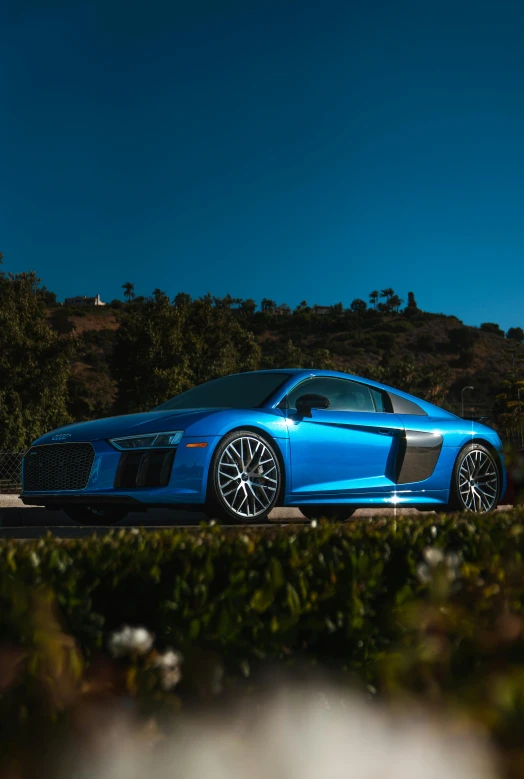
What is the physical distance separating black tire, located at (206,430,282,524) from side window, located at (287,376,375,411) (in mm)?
1027

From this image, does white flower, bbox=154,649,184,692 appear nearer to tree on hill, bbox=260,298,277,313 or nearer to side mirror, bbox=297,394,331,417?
side mirror, bbox=297,394,331,417

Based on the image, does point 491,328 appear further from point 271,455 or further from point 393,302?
point 271,455

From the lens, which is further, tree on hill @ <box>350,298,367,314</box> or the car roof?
tree on hill @ <box>350,298,367,314</box>

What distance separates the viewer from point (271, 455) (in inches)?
266

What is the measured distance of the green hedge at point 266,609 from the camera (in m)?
1.91

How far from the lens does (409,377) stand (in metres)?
66.5

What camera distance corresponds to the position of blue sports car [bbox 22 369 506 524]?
20.9ft

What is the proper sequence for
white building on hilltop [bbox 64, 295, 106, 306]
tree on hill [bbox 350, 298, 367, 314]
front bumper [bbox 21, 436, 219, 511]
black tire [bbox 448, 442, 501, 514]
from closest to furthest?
front bumper [bbox 21, 436, 219, 511] → black tire [bbox 448, 442, 501, 514] → tree on hill [bbox 350, 298, 367, 314] → white building on hilltop [bbox 64, 295, 106, 306]

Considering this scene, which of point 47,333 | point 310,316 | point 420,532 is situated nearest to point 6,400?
point 47,333

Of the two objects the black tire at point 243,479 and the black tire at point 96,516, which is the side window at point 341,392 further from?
the black tire at point 96,516

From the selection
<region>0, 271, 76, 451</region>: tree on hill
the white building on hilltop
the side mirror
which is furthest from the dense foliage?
the white building on hilltop

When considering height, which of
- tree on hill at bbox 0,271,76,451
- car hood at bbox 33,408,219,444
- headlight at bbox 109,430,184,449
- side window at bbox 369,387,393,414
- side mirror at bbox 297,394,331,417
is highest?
tree on hill at bbox 0,271,76,451

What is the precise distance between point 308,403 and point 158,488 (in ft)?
4.94

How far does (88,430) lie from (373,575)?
4419mm
